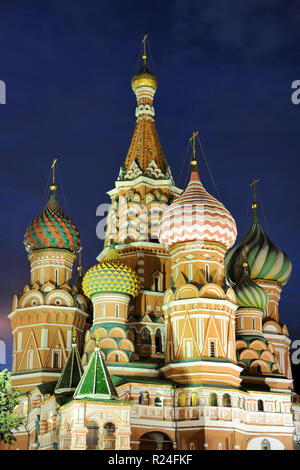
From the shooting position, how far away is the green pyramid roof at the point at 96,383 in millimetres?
23156

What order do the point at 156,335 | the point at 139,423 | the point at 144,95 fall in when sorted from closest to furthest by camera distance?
the point at 139,423 < the point at 156,335 < the point at 144,95

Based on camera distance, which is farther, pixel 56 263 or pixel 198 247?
pixel 56 263

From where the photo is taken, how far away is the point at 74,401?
74.6 ft

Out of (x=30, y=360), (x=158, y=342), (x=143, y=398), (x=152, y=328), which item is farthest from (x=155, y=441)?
(x=30, y=360)

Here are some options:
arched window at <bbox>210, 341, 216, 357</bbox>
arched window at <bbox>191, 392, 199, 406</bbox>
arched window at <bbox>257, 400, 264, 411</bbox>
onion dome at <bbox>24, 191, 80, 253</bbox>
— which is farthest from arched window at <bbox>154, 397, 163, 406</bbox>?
onion dome at <bbox>24, 191, 80, 253</bbox>

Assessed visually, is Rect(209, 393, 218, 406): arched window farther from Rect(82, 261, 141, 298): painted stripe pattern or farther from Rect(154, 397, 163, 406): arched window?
Rect(82, 261, 141, 298): painted stripe pattern

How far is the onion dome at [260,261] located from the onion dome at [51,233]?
7236mm

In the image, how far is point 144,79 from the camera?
35.8m

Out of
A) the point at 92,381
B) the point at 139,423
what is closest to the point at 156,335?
the point at 139,423

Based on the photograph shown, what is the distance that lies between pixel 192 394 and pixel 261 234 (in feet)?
37.1

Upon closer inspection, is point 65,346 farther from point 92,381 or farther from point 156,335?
point 92,381

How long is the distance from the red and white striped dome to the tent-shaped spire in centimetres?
577

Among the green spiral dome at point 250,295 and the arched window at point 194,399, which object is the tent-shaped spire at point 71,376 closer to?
the arched window at point 194,399

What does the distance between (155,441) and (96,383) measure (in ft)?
16.5
